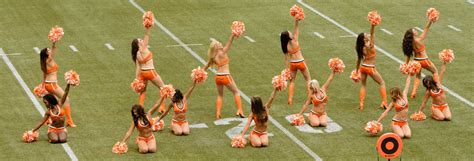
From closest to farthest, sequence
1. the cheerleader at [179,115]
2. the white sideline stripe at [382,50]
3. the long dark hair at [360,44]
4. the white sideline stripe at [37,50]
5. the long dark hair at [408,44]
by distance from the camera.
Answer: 1. the cheerleader at [179,115]
2. the long dark hair at [360,44]
3. the long dark hair at [408,44]
4. the white sideline stripe at [382,50]
5. the white sideline stripe at [37,50]

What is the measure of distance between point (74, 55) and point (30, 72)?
2466 millimetres

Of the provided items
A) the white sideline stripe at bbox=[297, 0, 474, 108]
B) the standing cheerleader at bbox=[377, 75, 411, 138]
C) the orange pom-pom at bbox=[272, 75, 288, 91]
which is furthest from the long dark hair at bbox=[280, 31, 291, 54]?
the white sideline stripe at bbox=[297, 0, 474, 108]

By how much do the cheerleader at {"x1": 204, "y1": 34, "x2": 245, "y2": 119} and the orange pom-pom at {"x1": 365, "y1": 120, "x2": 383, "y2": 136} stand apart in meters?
3.40

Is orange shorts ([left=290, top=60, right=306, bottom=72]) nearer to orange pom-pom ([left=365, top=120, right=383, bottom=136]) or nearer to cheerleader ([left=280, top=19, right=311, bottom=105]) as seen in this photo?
→ cheerleader ([left=280, top=19, right=311, bottom=105])

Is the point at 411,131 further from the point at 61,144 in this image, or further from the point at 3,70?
the point at 3,70

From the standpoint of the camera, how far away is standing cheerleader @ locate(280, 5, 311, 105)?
3231 cm

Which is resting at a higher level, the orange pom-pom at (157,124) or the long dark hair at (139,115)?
the long dark hair at (139,115)

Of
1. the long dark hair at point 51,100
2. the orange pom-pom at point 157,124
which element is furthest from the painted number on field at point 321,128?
the long dark hair at point 51,100

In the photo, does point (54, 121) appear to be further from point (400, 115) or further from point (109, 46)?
point (109, 46)

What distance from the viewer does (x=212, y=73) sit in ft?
118

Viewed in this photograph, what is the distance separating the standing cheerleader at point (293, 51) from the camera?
1272 inches

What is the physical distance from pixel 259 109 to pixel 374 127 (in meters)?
2.66

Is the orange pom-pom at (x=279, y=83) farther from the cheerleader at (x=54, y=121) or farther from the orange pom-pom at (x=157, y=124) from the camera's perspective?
the cheerleader at (x=54, y=121)

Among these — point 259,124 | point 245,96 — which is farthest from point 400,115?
point 245,96
